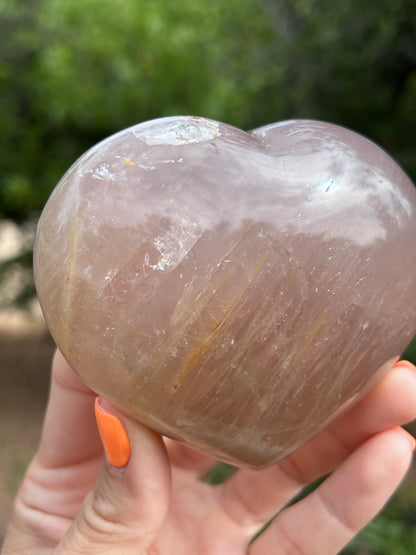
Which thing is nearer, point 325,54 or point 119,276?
point 119,276

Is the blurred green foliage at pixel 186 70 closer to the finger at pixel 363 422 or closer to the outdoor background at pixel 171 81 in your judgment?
the outdoor background at pixel 171 81

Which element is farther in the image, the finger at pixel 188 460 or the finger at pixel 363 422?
the finger at pixel 188 460

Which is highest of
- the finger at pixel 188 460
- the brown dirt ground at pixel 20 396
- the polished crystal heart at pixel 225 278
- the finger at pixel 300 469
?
the polished crystal heart at pixel 225 278

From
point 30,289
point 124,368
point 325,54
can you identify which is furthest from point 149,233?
point 30,289

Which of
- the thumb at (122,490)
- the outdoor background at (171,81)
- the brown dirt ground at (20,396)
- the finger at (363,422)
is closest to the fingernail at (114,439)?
the thumb at (122,490)

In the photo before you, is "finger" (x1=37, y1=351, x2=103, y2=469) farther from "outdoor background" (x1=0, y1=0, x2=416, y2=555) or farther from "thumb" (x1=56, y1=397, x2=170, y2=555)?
"outdoor background" (x1=0, y1=0, x2=416, y2=555)

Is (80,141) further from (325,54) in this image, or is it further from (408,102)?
(408,102)
